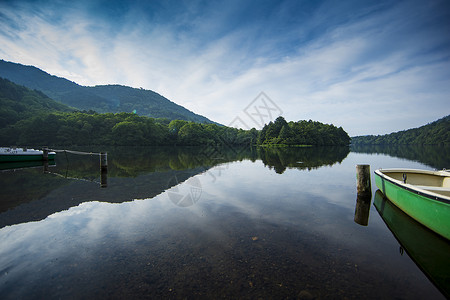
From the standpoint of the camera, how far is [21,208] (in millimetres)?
8219

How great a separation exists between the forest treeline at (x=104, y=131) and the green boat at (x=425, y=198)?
307 feet

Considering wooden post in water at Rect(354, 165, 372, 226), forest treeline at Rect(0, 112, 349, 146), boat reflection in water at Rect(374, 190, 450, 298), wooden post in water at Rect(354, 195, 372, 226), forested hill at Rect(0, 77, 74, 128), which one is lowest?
boat reflection in water at Rect(374, 190, 450, 298)

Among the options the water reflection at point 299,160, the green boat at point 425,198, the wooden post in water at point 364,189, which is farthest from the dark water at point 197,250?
the water reflection at point 299,160

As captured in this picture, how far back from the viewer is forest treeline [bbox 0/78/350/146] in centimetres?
8331

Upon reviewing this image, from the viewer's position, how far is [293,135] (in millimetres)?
106750

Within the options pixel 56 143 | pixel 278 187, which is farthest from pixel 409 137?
pixel 56 143

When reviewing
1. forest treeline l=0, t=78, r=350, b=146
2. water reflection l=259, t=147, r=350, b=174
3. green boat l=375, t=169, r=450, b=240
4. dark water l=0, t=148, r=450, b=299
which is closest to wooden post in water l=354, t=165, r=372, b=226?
dark water l=0, t=148, r=450, b=299

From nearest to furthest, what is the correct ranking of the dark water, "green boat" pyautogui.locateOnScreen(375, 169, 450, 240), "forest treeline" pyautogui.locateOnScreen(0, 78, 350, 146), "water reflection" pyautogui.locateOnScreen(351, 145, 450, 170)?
1. the dark water
2. "green boat" pyautogui.locateOnScreen(375, 169, 450, 240)
3. "water reflection" pyautogui.locateOnScreen(351, 145, 450, 170)
4. "forest treeline" pyautogui.locateOnScreen(0, 78, 350, 146)

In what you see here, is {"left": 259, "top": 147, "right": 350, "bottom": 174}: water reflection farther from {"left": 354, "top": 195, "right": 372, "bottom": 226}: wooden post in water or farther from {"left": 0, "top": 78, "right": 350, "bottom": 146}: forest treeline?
{"left": 0, "top": 78, "right": 350, "bottom": 146}: forest treeline

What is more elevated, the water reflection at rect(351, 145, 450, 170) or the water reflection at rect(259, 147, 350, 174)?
the water reflection at rect(351, 145, 450, 170)

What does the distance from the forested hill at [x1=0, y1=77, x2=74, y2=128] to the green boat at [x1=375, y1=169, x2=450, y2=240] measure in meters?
131

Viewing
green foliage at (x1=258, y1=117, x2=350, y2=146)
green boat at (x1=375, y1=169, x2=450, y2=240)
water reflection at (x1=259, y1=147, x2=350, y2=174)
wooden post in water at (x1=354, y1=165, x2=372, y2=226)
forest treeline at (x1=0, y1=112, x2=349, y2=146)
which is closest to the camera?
green boat at (x1=375, y1=169, x2=450, y2=240)

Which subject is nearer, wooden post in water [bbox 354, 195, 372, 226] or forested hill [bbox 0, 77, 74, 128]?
wooden post in water [bbox 354, 195, 372, 226]

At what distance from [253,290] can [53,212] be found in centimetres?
859
